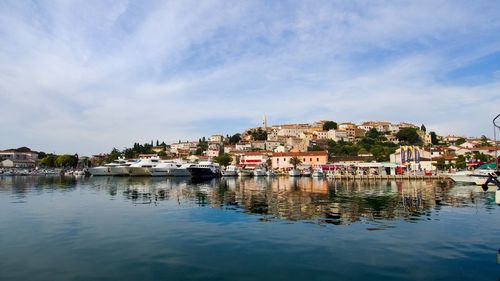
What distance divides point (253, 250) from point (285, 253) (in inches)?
44.7

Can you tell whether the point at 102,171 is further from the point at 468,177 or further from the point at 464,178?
the point at 468,177

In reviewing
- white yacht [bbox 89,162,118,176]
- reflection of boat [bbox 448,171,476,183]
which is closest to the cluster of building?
reflection of boat [bbox 448,171,476,183]

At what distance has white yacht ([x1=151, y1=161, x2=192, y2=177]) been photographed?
86938 millimetres

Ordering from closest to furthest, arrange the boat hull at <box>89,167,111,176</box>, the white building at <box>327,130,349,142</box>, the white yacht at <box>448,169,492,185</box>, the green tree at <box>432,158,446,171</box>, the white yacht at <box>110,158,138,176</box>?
1. the white yacht at <box>448,169,492,185</box>
2. the white yacht at <box>110,158,138,176</box>
3. the boat hull at <box>89,167,111,176</box>
4. the green tree at <box>432,158,446,171</box>
5. the white building at <box>327,130,349,142</box>

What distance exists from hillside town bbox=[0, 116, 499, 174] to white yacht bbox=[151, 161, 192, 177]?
17316 mm

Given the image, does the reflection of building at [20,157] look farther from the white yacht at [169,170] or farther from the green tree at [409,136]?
the green tree at [409,136]

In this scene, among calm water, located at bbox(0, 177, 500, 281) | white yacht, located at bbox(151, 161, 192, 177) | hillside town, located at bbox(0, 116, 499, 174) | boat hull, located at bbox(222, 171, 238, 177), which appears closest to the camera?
calm water, located at bbox(0, 177, 500, 281)

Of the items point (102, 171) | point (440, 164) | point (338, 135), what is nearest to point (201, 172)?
point (102, 171)

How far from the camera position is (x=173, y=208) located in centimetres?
2417

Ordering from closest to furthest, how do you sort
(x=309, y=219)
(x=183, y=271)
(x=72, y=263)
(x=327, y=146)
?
(x=183, y=271), (x=72, y=263), (x=309, y=219), (x=327, y=146)

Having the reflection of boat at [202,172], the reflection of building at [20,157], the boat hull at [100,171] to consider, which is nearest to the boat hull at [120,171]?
the boat hull at [100,171]

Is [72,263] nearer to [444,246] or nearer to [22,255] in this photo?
[22,255]

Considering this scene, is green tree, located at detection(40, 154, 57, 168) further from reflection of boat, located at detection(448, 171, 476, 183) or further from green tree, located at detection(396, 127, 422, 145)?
green tree, located at detection(396, 127, 422, 145)

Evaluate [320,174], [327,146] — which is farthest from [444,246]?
[327,146]
